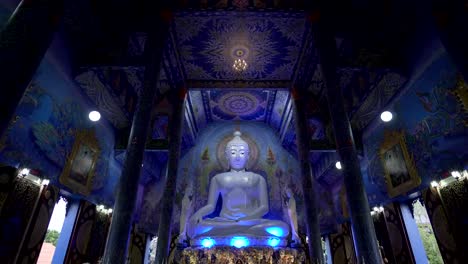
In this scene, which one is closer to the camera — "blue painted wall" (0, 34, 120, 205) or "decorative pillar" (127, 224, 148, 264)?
"blue painted wall" (0, 34, 120, 205)

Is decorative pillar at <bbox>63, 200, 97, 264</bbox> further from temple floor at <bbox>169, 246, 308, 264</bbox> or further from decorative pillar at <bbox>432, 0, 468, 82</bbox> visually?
decorative pillar at <bbox>432, 0, 468, 82</bbox>

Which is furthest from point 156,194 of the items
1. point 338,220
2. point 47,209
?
point 338,220


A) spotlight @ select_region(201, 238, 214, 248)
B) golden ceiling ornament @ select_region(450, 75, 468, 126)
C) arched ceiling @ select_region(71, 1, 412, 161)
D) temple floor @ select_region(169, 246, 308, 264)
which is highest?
arched ceiling @ select_region(71, 1, 412, 161)

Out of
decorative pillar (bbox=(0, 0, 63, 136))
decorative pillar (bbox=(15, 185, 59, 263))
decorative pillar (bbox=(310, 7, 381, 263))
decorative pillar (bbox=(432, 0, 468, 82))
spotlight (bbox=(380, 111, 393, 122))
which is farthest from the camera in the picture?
spotlight (bbox=(380, 111, 393, 122))

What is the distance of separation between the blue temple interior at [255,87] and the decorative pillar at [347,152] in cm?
18

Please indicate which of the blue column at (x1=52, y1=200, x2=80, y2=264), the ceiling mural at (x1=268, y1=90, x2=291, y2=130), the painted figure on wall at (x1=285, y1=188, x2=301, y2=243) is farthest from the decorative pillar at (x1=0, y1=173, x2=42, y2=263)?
the ceiling mural at (x1=268, y1=90, x2=291, y2=130)

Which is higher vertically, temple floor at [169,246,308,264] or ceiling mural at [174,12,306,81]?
ceiling mural at [174,12,306,81]

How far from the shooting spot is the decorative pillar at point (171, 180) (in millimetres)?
7004

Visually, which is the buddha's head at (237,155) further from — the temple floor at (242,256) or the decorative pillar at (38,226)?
the decorative pillar at (38,226)

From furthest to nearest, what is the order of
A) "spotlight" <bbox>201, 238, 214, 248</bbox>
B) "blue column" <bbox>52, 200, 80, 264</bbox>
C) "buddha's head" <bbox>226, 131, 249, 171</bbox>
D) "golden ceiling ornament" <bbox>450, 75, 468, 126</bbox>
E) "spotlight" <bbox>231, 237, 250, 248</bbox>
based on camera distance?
"buddha's head" <bbox>226, 131, 249, 171</bbox>, "blue column" <bbox>52, 200, 80, 264</bbox>, "spotlight" <bbox>201, 238, 214, 248</bbox>, "spotlight" <bbox>231, 237, 250, 248</bbox>, "golden ceiling ornament" <bbox>450, 75, 468, 126</bbox>

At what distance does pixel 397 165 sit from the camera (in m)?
7.69

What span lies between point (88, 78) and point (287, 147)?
8.79m

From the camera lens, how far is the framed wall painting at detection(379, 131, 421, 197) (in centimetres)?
716

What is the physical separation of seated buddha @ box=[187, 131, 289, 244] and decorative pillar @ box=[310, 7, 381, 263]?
9.61 ft
